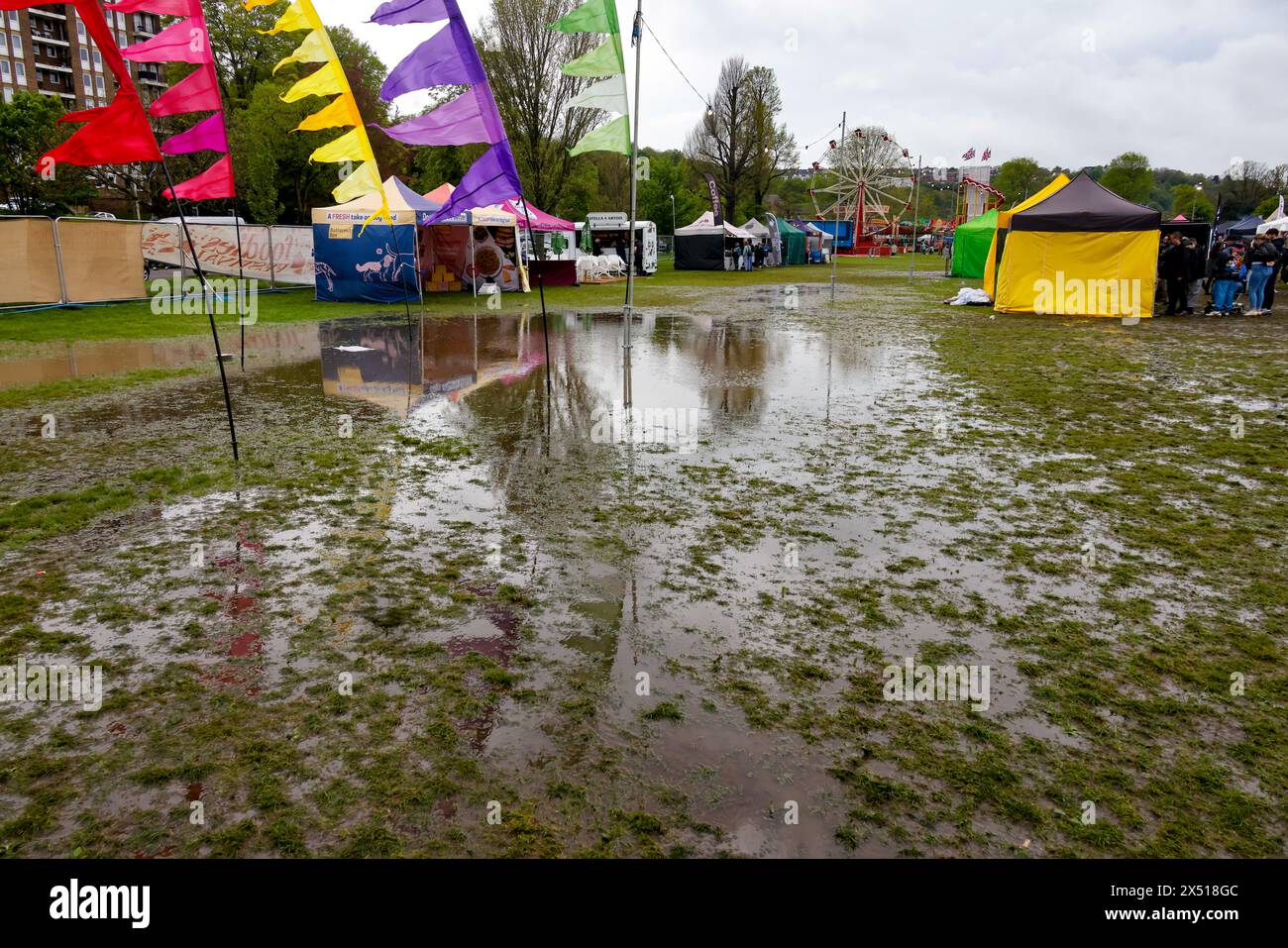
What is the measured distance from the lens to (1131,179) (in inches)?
3137

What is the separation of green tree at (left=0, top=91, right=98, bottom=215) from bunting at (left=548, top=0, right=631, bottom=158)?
46.9m

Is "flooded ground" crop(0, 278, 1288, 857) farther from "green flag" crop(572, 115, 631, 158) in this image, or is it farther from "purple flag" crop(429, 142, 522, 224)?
"green flag" crop(572, 115, 631, 158)

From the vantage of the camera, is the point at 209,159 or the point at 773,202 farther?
the point at 773,202

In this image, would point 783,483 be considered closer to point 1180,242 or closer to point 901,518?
point 901,518

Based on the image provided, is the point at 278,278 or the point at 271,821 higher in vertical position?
the point at 278,278

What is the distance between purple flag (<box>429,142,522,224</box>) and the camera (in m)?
9.66

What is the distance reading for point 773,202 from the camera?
8450 centimetres

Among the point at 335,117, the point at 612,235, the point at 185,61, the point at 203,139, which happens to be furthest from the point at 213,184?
the point at 612,235

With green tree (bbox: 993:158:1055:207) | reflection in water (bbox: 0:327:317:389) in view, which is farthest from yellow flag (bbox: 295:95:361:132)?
green tree (bbox: 993:158:1055:207)

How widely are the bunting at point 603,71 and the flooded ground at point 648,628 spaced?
14.0 feet

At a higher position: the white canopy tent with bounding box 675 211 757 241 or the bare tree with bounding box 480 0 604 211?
the bare tree with bounding box 480 0 604 211
